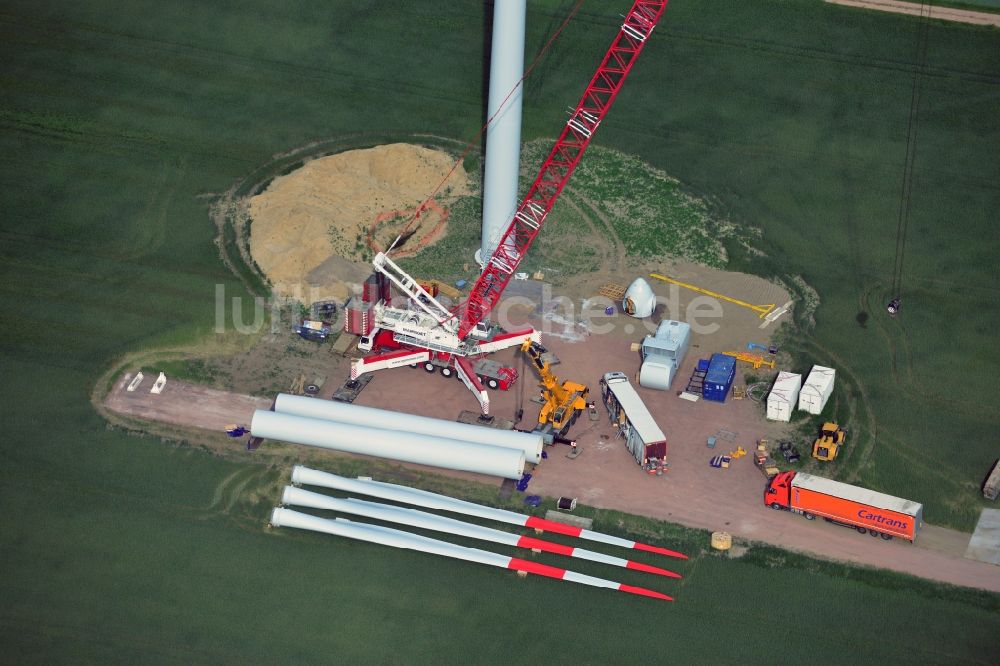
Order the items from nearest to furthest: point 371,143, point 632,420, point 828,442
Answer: point 632,420 → point 828,442 → point 371,143

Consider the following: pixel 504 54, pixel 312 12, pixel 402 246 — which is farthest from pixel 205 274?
pixel 312 12

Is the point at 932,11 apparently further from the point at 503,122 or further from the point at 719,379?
the point at 719,379

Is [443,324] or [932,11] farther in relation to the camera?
[932,11]

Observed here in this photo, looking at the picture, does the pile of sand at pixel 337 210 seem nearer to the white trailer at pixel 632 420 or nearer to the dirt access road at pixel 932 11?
the white trailer at pixel 632 420

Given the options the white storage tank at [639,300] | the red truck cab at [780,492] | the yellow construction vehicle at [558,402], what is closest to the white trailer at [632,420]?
the yellow construction vehicle at [558,402]

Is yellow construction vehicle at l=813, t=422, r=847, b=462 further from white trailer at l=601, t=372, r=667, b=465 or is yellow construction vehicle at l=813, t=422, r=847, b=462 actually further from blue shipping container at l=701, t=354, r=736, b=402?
white trailer at l=601, t=372, r=667, b=465

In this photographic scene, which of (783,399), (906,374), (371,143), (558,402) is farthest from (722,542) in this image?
(371,143)

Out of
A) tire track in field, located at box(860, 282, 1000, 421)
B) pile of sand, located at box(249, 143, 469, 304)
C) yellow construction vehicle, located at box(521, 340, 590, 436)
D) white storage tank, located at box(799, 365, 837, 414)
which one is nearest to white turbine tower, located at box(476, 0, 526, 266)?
pile of sand, located at box(249, 143, 469, 304)

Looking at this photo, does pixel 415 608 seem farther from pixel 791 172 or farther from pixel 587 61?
pixel 587 61
